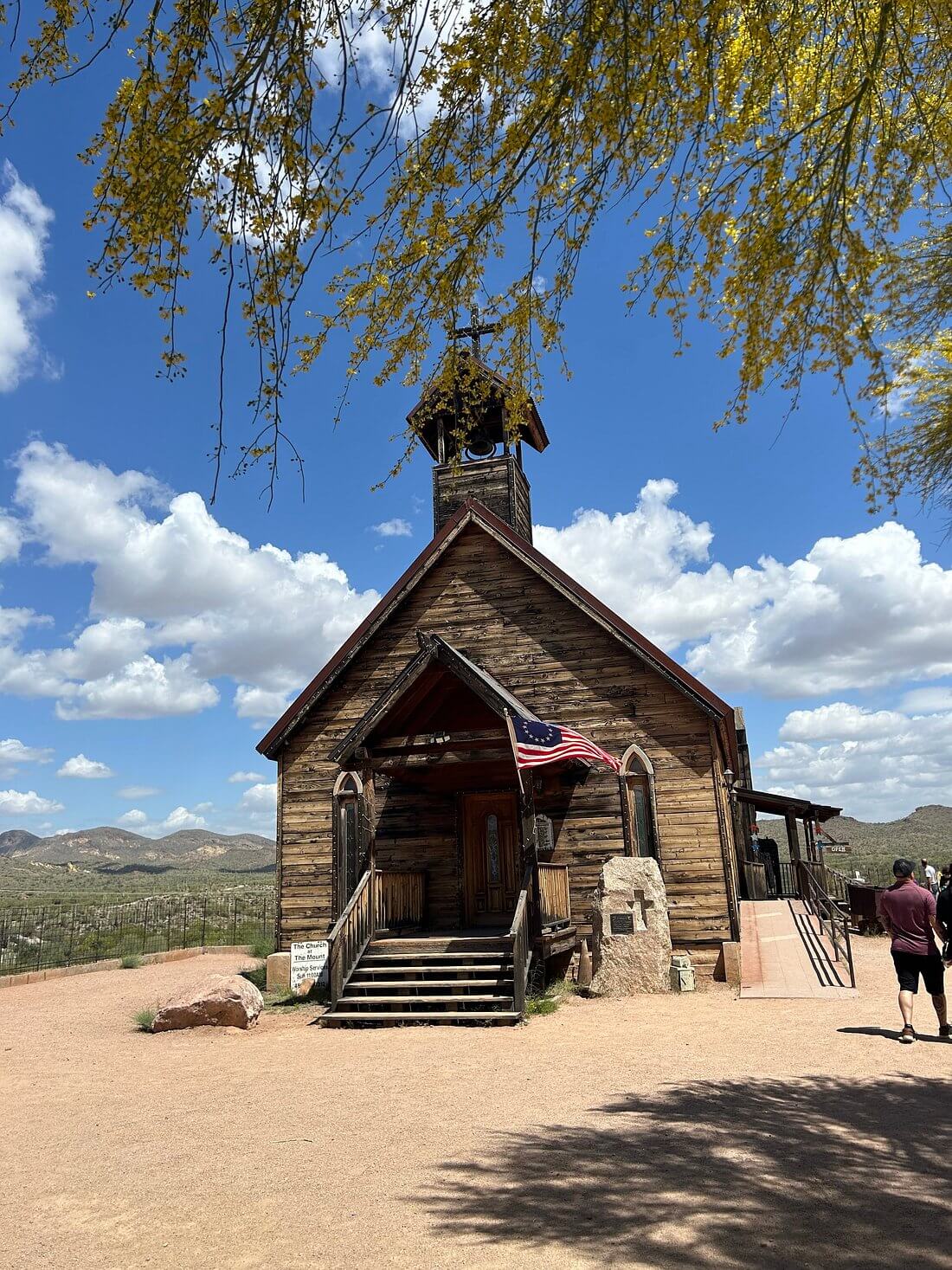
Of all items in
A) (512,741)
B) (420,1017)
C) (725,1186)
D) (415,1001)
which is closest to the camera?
(725,1186)

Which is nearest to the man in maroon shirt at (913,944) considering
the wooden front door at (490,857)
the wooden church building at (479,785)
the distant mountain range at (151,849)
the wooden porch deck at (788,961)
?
the wooden porch deck at (788,961)

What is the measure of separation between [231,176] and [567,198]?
1.73 meters

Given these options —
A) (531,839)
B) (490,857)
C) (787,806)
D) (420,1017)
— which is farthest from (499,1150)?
(787,806)

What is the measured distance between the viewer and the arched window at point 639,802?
14467mm

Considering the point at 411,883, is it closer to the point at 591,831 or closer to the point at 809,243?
the point at 591,831

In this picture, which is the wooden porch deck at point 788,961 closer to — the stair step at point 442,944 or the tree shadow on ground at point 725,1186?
the stair step at point 442,944

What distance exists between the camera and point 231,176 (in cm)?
393

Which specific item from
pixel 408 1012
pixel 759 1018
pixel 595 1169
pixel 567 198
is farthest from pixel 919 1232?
pixel 408 1012

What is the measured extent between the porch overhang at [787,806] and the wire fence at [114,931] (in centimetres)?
1495

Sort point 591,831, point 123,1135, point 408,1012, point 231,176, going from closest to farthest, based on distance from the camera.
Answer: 1. point 231,176
2. point 123,1135
3. point 408,1012
4. point 591,831

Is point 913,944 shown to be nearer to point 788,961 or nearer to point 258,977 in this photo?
point 788,961

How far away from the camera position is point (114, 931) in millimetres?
31547

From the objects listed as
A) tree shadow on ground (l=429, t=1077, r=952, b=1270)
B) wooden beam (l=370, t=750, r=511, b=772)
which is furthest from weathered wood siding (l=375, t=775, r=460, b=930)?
tree shadow on ground (l=429, t=1077, r=952, b=1270)

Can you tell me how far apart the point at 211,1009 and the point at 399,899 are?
3.54 m
